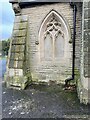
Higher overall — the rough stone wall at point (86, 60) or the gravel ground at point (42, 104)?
the rough stone wall at point (86, 60)

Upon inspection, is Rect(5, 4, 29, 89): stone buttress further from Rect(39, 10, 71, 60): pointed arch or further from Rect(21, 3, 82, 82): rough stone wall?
Rect(39, 10, 71, 60): pointed arch

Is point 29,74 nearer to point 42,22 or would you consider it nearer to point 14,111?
point 42,22

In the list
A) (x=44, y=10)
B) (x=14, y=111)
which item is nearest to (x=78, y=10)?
(x=44, y=10)

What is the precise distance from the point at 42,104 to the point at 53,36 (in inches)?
148

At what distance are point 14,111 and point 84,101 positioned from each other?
222 centimetres

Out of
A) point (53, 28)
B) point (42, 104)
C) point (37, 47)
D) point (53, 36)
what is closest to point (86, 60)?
point (42, 104)

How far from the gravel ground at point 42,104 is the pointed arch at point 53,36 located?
5.48ft

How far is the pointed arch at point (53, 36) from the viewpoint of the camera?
9266 millimetres

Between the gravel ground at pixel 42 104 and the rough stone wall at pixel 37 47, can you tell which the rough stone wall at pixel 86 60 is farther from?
the rough stone wall at pixel 37 47

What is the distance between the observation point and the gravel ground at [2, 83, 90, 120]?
5859 millimetres

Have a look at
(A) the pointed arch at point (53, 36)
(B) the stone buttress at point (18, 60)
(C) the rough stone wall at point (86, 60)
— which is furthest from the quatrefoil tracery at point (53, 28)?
(C) the rough stone wall at point (86, 60)

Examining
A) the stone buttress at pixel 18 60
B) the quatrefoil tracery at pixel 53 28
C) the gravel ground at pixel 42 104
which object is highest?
the quatrefoil tracery at pixel 53 28

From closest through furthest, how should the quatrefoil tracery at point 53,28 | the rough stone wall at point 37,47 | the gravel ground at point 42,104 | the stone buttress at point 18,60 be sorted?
the gravel ground at point 42,104 → the stone buttress at point 18,60 → the rough stone wall at point 37,47 → the quatrefoil tracery at point 53,28

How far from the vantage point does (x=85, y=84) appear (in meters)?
6.61
